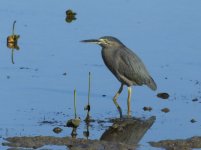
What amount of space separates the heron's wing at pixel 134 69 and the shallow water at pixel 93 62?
28 cm

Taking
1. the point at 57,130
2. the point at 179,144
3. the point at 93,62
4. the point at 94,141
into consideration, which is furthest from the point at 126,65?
the point at 94,141

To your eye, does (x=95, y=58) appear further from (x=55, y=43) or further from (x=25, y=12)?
(x=25, y=12)

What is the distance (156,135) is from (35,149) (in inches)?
71.1

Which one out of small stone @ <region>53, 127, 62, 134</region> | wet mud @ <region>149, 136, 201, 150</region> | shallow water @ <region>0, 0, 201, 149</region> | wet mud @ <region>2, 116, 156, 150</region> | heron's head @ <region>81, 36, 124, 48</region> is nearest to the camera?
wet mud @ <region>2, 116, 156, 150</region>

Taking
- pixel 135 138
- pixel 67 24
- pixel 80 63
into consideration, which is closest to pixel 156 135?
pixel 135 138

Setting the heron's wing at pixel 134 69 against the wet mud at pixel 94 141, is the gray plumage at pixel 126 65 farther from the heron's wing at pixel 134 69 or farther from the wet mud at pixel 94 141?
the wet mud at pixel 94 141

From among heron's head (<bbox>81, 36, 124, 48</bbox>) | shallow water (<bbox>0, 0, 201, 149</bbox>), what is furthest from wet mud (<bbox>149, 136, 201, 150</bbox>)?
heron's head (<bbox>81, 36, 124, 48</bbox>)

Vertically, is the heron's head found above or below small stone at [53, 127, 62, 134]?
above

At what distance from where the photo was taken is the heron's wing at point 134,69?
497 inches

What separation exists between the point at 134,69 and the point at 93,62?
2.01m

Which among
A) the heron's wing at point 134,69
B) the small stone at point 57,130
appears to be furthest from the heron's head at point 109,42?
the small stone at point 57,130

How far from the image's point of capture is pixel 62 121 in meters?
11.1

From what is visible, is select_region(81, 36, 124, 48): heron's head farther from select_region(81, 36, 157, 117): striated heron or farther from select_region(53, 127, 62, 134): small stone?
select_region(53, 127, 62, 134): small stone

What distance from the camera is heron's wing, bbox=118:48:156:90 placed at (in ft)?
41.4
